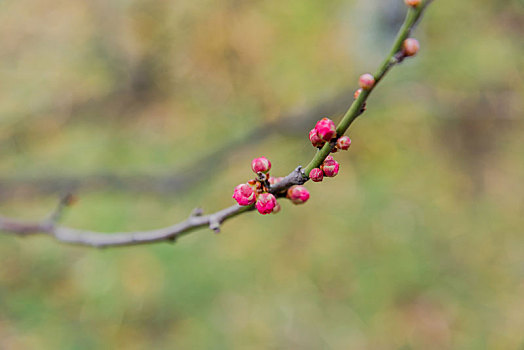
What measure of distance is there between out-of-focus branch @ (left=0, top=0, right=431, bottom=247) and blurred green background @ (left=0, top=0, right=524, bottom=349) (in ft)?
3.81

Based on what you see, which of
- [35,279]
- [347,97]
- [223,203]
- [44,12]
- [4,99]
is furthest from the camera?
[44,12]

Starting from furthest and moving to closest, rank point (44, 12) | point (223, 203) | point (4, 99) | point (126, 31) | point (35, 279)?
point (44, 12)
point (126, 31)
point (4, 99)
point (223, 203)
point (35, 279)

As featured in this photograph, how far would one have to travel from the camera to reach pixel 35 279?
119 inches

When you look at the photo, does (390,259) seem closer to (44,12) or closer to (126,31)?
(126,31)

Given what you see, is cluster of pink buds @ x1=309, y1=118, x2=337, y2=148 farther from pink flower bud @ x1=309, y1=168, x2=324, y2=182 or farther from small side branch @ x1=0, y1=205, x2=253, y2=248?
small side branch @ x1=0, y1=205, x2=253, y2=248

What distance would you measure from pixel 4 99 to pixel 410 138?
3262mm

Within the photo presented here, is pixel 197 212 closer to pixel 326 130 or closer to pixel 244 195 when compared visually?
pixel 244 195

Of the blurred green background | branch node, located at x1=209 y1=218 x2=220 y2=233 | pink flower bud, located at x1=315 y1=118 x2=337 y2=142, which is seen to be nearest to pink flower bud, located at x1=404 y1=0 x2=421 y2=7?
pink flower bud, located at x1=315 y1=118 x2=337 y2=142

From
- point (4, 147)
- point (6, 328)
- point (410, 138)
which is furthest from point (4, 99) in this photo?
point (410, 138)

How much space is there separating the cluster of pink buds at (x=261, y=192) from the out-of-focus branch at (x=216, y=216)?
2cm

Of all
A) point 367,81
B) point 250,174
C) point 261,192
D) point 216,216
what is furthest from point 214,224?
point 250,174

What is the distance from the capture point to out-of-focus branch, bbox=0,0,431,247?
0.60 metres

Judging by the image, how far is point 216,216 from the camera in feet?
2.87

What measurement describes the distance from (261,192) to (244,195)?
0.05 m
